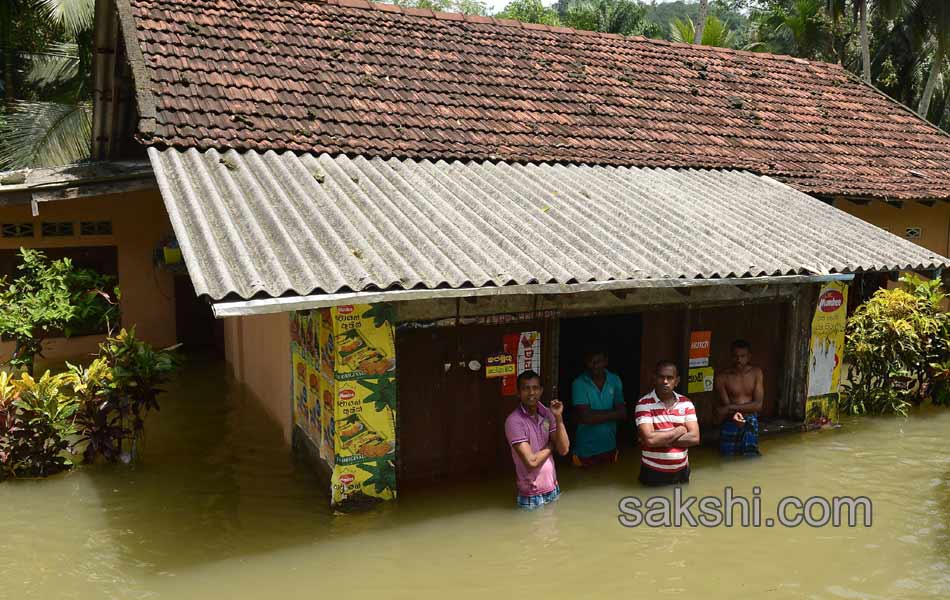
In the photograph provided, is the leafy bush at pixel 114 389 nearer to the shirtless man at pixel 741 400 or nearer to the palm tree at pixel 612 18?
the shirtless man at pixel 741 400

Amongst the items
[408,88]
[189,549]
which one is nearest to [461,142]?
[408,88]

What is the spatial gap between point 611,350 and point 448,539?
3.92m

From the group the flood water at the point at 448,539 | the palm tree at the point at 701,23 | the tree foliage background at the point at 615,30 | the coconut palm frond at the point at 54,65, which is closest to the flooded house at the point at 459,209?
the flood water at the point at 448,539

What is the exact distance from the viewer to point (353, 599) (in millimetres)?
5309

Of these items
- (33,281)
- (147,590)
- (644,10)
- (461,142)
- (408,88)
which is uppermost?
(644,10)

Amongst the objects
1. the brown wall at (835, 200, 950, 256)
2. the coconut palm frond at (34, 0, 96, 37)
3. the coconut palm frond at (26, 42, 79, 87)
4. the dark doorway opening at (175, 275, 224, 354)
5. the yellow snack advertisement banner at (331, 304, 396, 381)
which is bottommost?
the dark doorway opening at (175, 275, 224, 354)

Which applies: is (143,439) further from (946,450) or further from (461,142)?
(946,450)

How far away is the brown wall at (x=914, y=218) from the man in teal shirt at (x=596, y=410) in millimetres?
6640

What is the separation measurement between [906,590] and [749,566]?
3.50 ft

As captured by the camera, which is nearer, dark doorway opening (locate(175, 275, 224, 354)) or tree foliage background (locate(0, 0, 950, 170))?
dark doorway opening (locate(175, 275, 224, 354))

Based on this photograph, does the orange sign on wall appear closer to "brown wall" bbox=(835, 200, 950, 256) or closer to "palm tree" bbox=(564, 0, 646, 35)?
"brown wall" bbox=(835, 200, 950, 256)

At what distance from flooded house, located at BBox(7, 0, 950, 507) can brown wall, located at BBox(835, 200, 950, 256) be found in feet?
1.51

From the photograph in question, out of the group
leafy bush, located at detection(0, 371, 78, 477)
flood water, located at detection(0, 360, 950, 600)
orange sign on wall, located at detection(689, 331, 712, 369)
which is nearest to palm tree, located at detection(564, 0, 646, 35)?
orange sign on wall, located at detection(689, 331, 712, 369)

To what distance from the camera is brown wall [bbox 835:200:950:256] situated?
41.0 feet
